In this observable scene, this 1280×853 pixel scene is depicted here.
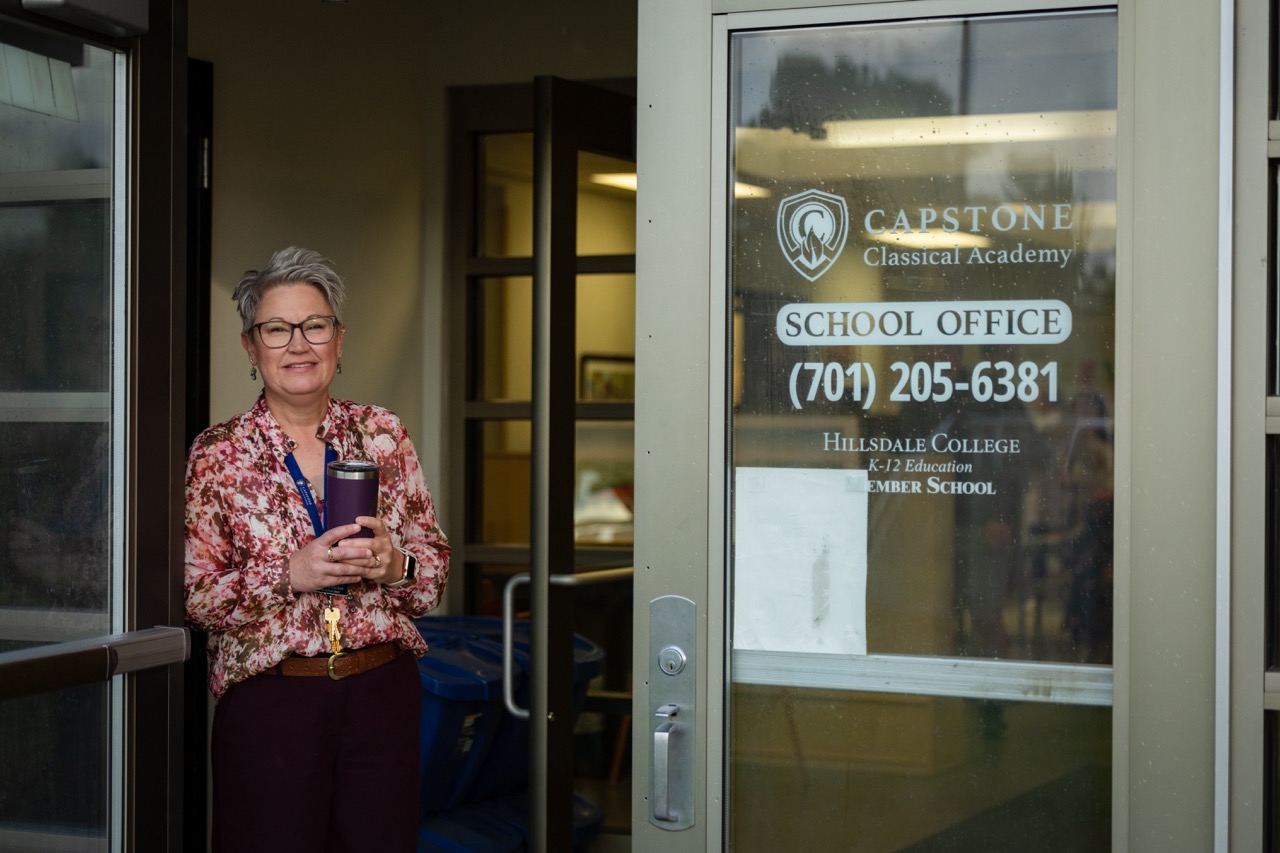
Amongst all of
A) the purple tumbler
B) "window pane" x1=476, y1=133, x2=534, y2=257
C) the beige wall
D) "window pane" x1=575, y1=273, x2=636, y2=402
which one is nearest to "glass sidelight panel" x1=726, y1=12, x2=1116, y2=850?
the purple tumbler

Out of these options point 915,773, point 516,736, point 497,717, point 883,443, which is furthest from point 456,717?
point 883,443

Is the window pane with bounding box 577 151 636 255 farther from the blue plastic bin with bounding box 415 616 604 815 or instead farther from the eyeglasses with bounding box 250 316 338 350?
the blue plastic bin with bounding box 415 616 604 815

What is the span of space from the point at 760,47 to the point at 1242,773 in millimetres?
1268

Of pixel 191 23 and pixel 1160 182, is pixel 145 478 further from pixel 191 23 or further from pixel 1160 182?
pixel 191 23

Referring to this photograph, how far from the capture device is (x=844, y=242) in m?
2.10

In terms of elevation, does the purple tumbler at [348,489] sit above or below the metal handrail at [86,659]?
above

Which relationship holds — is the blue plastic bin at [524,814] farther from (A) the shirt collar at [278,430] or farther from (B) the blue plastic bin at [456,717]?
(A) the shirt collar at [278,430]

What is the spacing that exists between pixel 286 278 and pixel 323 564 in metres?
0.56

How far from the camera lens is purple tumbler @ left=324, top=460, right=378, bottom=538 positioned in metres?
2.23

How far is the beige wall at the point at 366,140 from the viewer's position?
3.74 metres

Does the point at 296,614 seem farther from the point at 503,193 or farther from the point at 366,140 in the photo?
the point at 503,193

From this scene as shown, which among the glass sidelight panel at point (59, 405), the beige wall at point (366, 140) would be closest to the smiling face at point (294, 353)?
the glass sidelight panel at point (59, 405)

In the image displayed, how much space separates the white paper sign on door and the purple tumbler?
0.60 metres

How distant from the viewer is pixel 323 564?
2.30m
